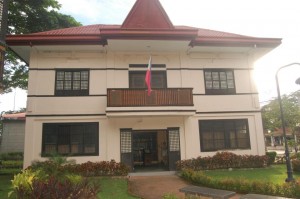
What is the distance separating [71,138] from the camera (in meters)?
14.5

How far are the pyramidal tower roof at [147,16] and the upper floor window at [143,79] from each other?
2997 mm

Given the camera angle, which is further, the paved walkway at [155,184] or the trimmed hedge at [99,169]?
the trimmed hedge at [99,169]

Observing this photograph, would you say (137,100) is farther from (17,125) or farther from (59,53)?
(17,125)

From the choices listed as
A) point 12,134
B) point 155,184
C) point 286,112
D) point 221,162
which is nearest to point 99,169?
point 155,184

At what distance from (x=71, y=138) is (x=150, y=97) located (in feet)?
16.7

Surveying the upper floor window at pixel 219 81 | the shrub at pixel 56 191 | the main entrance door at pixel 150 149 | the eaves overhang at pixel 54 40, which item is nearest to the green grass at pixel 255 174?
the main entrance door at pixel 150 149

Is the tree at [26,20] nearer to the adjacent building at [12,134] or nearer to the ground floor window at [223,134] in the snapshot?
the adjacent building at [12,134]

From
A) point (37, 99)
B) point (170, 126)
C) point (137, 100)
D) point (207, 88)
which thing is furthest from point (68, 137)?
point (207, 88)

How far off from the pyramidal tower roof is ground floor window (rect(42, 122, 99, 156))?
22.5 feet

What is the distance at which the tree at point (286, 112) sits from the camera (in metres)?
25.6

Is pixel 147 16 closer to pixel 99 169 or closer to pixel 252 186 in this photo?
pixel 99 169

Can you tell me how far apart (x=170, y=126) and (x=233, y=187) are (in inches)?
233

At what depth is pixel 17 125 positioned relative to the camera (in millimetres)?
26859

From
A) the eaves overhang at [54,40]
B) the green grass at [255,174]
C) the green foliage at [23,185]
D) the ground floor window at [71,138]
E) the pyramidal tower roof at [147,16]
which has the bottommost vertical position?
the green grass at [255,174]
